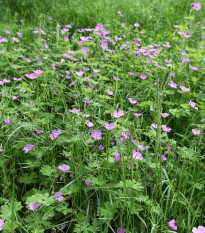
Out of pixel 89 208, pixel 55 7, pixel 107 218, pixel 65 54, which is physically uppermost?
pixel 55 7

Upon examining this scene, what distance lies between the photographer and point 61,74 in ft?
8.64

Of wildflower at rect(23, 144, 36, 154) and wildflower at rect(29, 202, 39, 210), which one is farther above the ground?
wildflower at rect(23, 144, 36, 154)

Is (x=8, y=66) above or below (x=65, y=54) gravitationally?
below

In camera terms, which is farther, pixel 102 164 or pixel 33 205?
pixel 102 164

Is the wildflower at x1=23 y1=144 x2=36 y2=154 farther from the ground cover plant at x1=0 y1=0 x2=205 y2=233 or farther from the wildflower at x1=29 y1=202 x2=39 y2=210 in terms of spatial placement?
the wildflower at x1=29 y1=202 x2=39 y2=210

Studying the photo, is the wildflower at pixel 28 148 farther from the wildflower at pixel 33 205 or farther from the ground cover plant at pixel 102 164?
the wildflower at pixel 33 205

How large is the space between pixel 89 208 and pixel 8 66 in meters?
1.96

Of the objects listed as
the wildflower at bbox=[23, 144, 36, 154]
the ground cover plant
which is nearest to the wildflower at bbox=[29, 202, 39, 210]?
the ground cover plant

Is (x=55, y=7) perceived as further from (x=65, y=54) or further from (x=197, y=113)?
(x=197, y=113)

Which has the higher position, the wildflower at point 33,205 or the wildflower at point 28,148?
the wildflower at point 28,148

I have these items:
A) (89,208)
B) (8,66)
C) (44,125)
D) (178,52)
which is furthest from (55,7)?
(89,208)

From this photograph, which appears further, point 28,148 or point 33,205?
point 28,148

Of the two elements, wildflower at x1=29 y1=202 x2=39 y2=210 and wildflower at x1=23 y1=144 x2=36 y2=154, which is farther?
wildflower at x1=23 y1=144 x2=36 y2=154

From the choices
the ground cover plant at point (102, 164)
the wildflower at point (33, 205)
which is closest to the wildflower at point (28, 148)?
the ground cover plant at point (102, 164)
